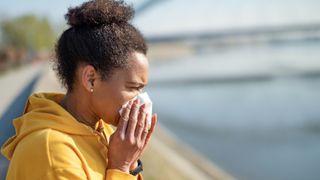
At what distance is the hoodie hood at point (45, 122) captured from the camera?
1.60 metres

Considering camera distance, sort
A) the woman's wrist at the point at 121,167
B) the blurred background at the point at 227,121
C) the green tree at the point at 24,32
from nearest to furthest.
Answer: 1. the woman's wrist at the point at 121,167
2. the blurred background at the point at 227,121
3. the green tree at the point at 24,32

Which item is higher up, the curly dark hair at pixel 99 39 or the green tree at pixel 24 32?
the green tree at pixel 24 32

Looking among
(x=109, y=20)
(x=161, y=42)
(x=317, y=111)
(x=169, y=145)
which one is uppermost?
(x=161, y=42)

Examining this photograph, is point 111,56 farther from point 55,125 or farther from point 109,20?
point 55,125

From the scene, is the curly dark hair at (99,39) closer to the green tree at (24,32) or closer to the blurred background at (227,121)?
the blurred background at (227,121)

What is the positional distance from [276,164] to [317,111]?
8.27 meters

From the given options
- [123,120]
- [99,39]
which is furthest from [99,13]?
[123,120]

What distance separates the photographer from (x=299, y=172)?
10.3 m

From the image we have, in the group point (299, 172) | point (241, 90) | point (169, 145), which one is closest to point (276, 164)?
point (299, 172)

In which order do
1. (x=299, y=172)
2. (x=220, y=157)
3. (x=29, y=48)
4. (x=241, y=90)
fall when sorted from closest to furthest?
(x=299, y=172)
(x=220, y=157)
(x=241, y=90)
(x=29, y=48)

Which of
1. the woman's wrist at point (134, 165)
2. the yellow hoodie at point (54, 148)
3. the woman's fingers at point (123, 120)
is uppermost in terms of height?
the woman's fingers at point (123, 120)

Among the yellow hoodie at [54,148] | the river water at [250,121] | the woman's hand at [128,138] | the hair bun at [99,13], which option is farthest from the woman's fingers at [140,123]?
the river water at [250,121]

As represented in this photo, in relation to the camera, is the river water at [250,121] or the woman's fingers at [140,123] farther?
the river water at [250,121]

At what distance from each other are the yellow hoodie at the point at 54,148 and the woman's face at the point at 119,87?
0.29 ft
